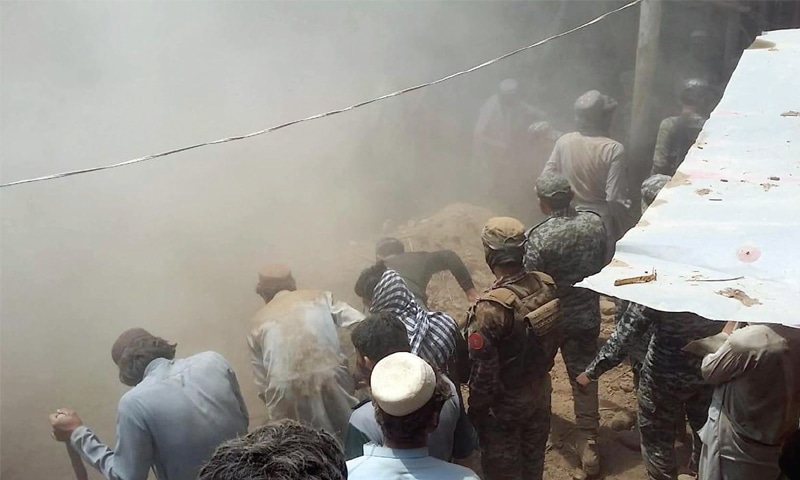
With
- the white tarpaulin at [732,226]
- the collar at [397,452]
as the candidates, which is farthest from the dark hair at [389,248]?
the collar at [397,452]

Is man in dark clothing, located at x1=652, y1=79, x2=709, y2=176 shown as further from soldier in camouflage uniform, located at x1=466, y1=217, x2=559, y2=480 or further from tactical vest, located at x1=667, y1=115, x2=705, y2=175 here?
soldier in camouflage uniform, located at x1=466, y1=217, x2=559, y2=480

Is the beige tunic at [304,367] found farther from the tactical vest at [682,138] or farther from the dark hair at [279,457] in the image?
the tactical vest at [682,138]

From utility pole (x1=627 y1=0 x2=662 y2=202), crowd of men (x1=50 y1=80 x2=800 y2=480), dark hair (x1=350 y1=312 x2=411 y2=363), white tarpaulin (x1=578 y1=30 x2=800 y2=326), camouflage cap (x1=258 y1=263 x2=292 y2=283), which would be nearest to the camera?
white tarpaulin (x1=578 y1=30 x2=800 y2=326)

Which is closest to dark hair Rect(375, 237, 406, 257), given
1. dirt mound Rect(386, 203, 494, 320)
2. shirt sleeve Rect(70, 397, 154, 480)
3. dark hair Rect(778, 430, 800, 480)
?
dirt mound Rect(386, 203, 494, 320)

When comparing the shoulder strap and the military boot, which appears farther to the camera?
the military boot

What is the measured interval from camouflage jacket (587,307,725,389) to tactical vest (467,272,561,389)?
0.47m

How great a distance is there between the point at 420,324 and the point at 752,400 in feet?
4.57

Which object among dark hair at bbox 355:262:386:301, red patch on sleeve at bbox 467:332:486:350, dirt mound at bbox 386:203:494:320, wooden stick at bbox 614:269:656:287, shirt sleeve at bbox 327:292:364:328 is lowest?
dirt mound at bbox 386:203:494:320

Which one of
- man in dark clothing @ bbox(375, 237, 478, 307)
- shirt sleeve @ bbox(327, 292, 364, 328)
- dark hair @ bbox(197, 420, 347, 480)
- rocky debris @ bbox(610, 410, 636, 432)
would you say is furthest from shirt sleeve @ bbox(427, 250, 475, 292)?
dark hair @ bbox(197, 420, 347, 480)

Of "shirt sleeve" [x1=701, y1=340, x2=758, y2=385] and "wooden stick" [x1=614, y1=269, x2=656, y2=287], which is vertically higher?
"wooden stick" [x1=614, y1=269, x2=656, y2=287]

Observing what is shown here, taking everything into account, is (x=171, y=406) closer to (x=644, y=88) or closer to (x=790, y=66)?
(x=790, y=66)

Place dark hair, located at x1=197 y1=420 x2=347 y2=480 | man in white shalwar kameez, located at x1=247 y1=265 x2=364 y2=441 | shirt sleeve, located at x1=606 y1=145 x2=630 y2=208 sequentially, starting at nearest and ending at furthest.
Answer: dark hair, located at x1=197 y1=420 x2=347 y2=480, man in white shalwar kameez, located at x1=247 y1=265 x2=364 y2=441, shirt sleeve, located at x1=606 y1=145 x2=630 y2=208

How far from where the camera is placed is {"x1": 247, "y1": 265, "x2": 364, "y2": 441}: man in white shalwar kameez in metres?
3.40

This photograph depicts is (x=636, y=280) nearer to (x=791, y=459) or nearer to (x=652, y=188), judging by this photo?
(x=791, y=459)
